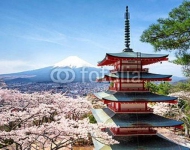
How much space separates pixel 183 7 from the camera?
10.6 metres

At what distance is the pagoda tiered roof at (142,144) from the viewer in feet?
35.3

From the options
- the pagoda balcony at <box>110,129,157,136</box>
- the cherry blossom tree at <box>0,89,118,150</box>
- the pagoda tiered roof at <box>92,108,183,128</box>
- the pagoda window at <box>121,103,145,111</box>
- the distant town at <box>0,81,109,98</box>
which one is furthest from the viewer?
the distant town at <box>0,81,109,98</box>

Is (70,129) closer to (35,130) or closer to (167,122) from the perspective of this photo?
(35,130)

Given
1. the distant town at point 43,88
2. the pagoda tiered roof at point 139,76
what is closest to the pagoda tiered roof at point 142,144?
the pagoda tiered roof at point 139,76

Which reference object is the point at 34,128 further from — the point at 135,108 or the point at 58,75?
the point at 58,75

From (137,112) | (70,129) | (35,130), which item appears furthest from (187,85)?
(35,130)

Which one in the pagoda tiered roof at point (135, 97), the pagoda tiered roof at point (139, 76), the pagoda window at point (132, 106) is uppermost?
the pagoda tiered roof at point (139, 76)

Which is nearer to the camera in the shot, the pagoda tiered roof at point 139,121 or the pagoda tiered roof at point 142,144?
the pagoda tiered roof at point 142,144

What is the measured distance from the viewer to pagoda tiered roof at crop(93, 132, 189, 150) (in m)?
10.8

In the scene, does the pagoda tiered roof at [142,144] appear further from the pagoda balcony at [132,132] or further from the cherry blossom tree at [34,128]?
the cherry blossom tree at [34,128]

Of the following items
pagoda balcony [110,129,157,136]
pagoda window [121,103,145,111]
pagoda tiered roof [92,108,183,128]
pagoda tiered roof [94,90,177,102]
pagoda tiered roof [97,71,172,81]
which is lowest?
pagoda balcony [110,129,157,136]

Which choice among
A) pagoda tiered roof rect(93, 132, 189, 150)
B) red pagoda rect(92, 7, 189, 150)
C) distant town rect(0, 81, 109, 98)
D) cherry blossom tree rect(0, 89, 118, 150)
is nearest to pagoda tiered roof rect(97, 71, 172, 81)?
red pagoda rect(92, 7, 189, 150)

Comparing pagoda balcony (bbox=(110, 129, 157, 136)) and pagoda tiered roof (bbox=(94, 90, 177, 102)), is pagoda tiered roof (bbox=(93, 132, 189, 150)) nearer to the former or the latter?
pagoda balcony (bbox=(110, 129, 157, 136))

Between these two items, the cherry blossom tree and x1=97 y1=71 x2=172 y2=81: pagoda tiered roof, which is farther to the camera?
x1=97 y1=71 x2=172 y2=81: pagoda tiered roof
